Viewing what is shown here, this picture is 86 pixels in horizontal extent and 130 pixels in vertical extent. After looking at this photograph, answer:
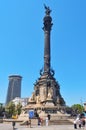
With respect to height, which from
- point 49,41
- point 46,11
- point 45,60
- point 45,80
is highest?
point 46,11

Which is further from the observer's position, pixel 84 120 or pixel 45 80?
pixel 45 80

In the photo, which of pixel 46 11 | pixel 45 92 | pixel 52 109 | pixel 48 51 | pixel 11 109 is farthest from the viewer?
pixel 11 109

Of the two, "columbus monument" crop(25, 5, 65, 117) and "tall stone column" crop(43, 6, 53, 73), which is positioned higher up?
"tall stone column" crop(43, 6, 53, 73)

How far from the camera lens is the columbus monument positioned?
5861cm

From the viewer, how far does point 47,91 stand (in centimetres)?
6197

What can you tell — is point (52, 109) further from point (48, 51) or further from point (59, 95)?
point (48, 51)

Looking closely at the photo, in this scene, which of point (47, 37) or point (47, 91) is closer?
point (47, 91)

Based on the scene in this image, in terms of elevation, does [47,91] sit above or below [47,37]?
below

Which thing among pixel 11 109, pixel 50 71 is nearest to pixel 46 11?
pixel 50 71

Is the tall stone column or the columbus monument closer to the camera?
the columbus monument

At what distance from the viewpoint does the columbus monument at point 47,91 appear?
5861cm

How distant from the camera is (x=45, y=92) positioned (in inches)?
2442

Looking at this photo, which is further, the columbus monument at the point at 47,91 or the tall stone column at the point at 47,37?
the tall stone column at the point at 47,37

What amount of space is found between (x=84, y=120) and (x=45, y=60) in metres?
40.0
